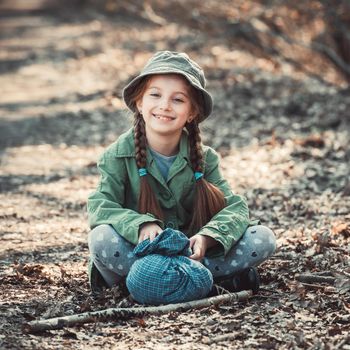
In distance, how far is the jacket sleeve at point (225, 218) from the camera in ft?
15.6

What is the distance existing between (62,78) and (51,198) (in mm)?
9191

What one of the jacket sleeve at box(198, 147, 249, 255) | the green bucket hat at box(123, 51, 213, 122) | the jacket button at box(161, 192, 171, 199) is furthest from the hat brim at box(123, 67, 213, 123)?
the jacket button at box(161, 192, 171, 199)

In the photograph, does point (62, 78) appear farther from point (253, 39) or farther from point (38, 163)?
point (38, 163)

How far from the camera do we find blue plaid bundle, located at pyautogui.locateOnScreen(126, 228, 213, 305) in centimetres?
455

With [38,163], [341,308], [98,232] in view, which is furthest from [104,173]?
[38,163]

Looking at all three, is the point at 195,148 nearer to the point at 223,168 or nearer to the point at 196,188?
the point at 196,188

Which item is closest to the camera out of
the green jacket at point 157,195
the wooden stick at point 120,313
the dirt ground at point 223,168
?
the wooden stick at point 120,313


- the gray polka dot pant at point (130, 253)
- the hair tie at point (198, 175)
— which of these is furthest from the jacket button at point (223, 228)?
the hair tie at point (198, 175)

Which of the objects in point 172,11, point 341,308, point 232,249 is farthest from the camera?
point 172,11

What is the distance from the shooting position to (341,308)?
457 centimetres

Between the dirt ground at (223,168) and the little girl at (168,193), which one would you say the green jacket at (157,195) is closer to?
the little girl at (168,193)

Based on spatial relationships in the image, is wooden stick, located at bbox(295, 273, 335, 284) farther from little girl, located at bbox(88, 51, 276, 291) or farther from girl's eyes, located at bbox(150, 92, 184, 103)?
girl's eyes, located at bbox(150, 92, 184, 103)

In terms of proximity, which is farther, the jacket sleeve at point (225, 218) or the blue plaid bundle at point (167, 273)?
the jacket sleeve at point (225, 218)

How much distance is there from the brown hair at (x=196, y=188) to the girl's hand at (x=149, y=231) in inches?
7.5
